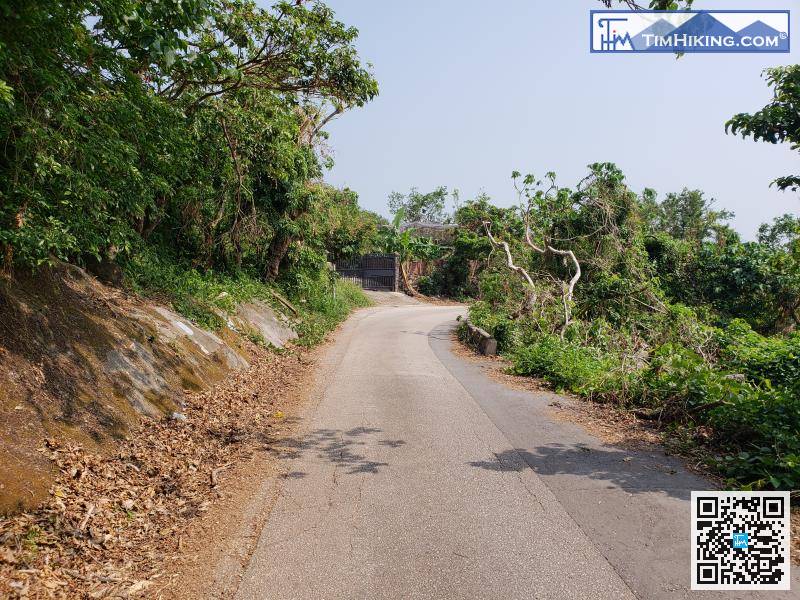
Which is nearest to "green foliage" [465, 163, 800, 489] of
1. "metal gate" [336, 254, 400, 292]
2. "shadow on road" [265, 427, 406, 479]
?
"shadow on road" [265, 427, 406, 479]

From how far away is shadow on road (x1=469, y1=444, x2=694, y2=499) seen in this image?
489cm

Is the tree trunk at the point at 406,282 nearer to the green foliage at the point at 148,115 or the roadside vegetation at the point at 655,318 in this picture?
the roadside vegetation at the point at 655,318

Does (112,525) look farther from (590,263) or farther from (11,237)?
(590,263)

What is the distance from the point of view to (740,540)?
3857mm

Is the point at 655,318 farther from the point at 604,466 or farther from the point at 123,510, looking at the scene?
the point at 123,510

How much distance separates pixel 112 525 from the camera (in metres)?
3.89

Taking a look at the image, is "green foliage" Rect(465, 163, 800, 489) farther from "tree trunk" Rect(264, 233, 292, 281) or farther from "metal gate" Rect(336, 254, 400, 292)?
"metal gate" Rect(336, 254, 400, 292)

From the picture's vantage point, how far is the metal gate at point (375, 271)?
3444cm

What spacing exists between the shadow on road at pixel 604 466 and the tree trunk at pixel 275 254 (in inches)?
459

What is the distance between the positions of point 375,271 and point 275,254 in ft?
60.9

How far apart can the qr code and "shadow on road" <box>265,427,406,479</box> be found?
2.90m

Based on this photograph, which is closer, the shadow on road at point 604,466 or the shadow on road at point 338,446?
the shadow on road at point 604,466

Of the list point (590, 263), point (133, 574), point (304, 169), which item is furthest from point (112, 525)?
point (590, 263)

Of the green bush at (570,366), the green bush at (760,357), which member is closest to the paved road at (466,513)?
the green bush at (570,366)
